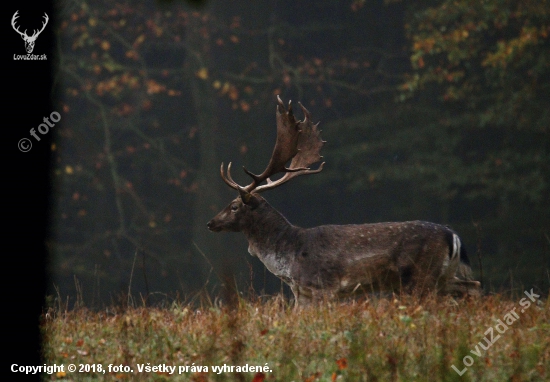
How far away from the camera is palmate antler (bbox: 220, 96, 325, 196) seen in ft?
28.0

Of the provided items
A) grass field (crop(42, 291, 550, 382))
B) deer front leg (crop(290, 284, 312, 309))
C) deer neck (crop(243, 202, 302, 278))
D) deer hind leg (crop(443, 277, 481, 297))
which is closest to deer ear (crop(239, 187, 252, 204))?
deer neck (crop(243, 202, 302, 278))

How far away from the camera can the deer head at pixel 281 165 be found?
8562 millimetres

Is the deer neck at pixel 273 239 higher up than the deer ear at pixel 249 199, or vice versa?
the deer ear at pixel 249 199

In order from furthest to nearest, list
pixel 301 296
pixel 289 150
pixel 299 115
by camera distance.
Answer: pixel 299 115
pixel 289 150
pixel 301 296

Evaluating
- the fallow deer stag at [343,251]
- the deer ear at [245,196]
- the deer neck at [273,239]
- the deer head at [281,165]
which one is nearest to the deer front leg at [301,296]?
the fallow deer stag at [343,251]

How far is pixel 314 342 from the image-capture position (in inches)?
223

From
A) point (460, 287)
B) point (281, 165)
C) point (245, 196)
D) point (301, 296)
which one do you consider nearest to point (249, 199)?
point (245, 196)

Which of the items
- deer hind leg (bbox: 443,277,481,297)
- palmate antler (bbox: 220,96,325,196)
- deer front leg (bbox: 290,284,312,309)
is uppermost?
palmate antler (bbox: 220,96,325,196)

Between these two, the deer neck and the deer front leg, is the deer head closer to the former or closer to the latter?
the deer neck

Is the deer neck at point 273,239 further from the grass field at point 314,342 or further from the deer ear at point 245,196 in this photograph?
the grass field at point 314,342

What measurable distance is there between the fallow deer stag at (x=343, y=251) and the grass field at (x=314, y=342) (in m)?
0.97

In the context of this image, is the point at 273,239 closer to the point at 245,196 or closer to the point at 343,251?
the point at 245,196

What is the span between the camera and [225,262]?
4770 mm

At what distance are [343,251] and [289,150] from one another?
117cm
